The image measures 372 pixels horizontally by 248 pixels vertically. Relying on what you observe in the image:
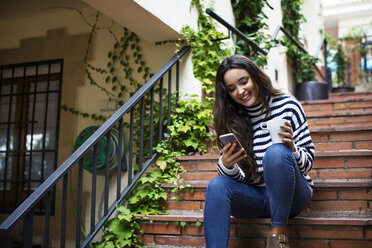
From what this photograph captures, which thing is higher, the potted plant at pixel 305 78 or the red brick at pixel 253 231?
the potted plant at pixel 305 78

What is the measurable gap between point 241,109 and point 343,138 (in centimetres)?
98

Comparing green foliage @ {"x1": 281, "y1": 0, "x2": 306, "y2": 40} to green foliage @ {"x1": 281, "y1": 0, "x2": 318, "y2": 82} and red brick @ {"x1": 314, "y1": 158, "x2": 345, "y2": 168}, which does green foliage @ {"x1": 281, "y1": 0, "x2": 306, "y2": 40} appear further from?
red brick @ {"x1": 314, "y1": 158, "x2": 345, "y2": 168}

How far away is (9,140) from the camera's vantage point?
3.65 metres

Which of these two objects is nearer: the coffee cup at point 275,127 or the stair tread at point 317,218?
the coffee cup at point 275,127

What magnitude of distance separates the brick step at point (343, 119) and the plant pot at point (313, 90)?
1.87m

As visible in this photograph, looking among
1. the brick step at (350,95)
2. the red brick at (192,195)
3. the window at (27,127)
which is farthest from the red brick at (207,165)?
the brick step at (350,95)

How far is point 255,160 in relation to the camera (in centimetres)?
180

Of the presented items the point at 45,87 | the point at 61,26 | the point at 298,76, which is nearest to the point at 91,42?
the point at 61,26

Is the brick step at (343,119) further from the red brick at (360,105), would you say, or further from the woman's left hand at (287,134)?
the woman's left hand at (287,134)

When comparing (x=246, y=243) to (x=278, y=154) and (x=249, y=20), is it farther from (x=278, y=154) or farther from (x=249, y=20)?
(x=249, y=20)

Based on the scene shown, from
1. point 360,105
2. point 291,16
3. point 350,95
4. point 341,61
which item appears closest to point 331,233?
point 360,105

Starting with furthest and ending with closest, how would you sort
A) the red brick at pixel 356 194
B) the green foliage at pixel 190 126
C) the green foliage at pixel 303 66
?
the green foliage at pixel 303 66, the green foliage at pixel 190 126, the red brick at pixel 356 194

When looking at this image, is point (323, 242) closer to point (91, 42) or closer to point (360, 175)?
point (360, 175)

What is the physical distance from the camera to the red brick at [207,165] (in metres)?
2.50
